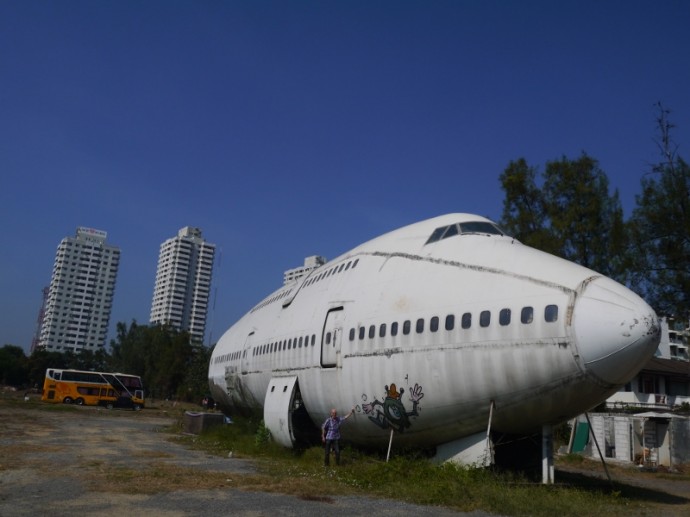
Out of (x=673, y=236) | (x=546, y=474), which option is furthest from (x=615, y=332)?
(x=673, y=236)

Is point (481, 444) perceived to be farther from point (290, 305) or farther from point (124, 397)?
point (124, 397)

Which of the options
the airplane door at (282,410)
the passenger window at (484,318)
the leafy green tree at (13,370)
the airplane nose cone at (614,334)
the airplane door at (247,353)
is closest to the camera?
the airplane nose cone at (614,334)

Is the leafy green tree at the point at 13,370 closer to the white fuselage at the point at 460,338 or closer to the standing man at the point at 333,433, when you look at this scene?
the white fuselage at the point at 460,338

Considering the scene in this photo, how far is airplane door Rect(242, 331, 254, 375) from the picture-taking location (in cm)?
2738

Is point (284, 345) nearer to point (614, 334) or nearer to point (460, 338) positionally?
point (460, 338)

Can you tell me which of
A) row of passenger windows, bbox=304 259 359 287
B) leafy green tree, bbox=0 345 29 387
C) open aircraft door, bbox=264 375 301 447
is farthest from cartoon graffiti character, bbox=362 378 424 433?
leafy green tree, bbox=0 345 29 387

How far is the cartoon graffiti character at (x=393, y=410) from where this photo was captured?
15445 millimetres

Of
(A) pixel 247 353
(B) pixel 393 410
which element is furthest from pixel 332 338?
(A) pixel 247 353

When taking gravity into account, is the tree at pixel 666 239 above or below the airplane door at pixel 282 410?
above

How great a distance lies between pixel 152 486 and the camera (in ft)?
43.6

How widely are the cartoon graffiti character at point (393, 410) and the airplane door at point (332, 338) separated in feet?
7.27

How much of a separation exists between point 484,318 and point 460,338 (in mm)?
814

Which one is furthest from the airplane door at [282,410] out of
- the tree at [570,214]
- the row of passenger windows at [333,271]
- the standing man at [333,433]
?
the tree at [570,214]

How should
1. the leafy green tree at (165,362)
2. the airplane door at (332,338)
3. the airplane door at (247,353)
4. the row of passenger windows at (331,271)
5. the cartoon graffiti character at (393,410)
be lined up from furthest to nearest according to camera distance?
the leafy green tree at (165,362)
the airplane door at (247,353)
the row of passenger windows at (331,271)
the airplane door at (332,338)
the cartoon graffiti character at (393,410)
